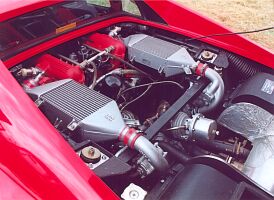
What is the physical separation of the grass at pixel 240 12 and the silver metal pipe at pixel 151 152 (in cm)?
352

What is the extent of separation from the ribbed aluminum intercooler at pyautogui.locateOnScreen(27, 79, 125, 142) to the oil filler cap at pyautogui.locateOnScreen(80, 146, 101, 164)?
0.53 feet

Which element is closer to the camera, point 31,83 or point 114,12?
point 31,83

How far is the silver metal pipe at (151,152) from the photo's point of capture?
1.71 meters

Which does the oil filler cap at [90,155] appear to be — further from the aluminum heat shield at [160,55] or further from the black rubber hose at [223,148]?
the aluminum heat shield at [160,55]

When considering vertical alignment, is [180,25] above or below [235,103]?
above

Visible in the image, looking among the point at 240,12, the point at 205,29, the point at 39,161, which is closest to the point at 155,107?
the point at 205,29

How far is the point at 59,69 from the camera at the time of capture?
2.25 metres

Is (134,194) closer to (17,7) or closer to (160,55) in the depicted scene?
(160,55)

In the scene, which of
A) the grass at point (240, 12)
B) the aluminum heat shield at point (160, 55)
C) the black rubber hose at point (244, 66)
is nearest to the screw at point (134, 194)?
the aluminum heat shield at point (160, 55)

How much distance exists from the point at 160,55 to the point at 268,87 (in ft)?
2.10

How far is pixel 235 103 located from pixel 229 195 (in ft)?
2.86

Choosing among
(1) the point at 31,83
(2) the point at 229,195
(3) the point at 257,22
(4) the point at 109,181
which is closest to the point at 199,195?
(2) the point at 229,195

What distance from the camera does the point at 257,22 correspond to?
5.34 meters

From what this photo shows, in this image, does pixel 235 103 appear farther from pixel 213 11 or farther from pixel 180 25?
pixel 213 11
